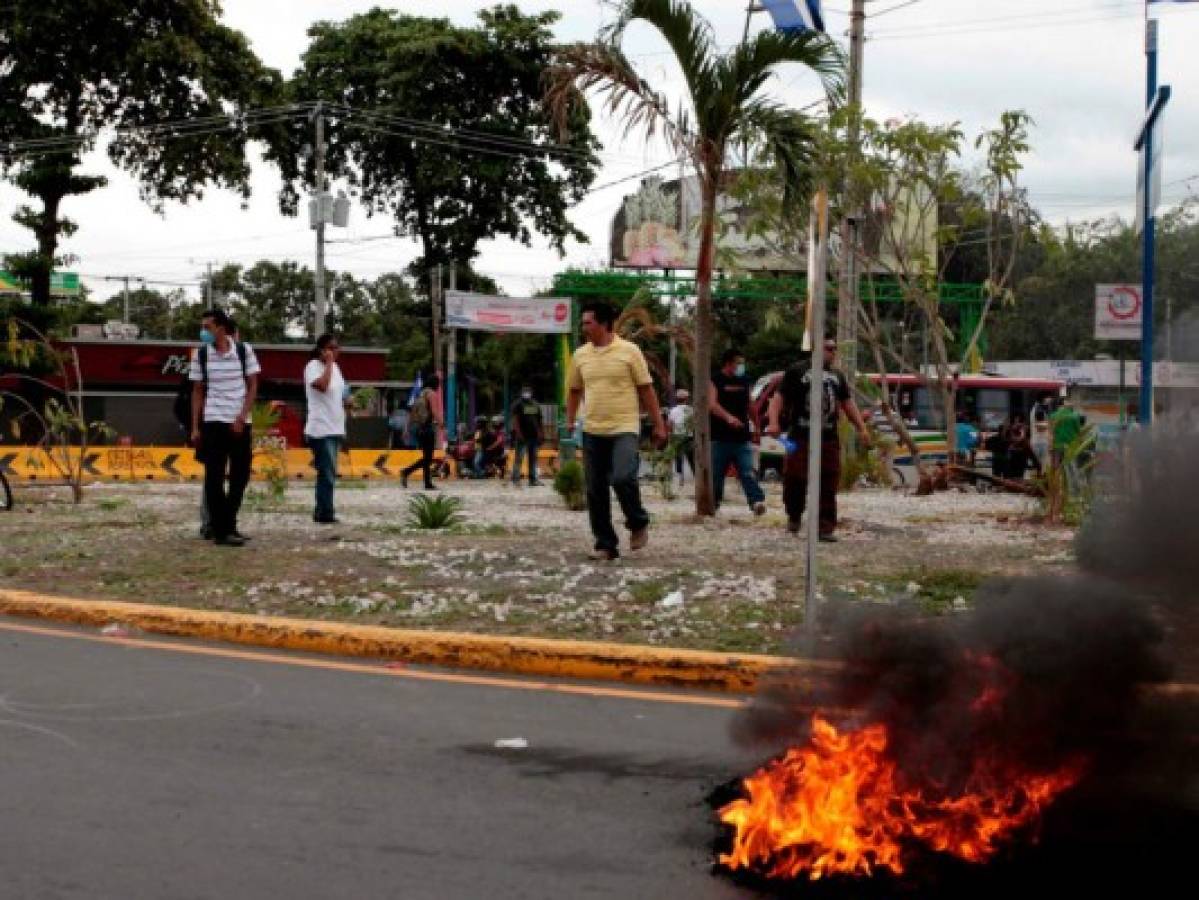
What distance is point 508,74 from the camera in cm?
3797

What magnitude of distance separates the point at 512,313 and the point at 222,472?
91.7 ft

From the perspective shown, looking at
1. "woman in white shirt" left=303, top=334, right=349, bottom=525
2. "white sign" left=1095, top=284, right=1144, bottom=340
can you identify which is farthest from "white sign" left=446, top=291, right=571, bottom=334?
"woman in white shirt" left=303, top=334, right=349, bottom=525

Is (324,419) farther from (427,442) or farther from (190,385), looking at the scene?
(427,442)

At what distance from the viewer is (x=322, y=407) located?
1116 centimetres

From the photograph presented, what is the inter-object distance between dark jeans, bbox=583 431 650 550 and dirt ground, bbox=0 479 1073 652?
8.6 inches

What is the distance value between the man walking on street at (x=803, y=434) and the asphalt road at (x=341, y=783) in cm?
465

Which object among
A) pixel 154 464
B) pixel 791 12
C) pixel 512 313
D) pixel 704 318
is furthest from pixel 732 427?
pixel 512 313

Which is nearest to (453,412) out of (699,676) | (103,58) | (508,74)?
(508,74)

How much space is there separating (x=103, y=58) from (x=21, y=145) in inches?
108

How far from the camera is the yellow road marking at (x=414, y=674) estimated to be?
18.4 ft

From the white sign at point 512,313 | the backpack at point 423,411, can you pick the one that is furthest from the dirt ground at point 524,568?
the white sign at point 512,313

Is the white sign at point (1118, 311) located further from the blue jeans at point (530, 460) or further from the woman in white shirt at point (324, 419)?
the blue jeans at point (530, 460)

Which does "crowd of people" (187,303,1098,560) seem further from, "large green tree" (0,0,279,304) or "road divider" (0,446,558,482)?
"large green tree" (0,0,279,304)

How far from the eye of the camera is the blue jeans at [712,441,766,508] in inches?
482
